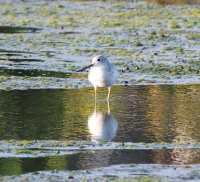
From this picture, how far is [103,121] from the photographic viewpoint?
14477 millimetres

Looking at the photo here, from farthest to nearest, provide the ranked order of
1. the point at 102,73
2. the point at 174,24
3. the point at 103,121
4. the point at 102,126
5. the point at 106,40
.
A: the point at 174,24
the point at 106,40
the point at 102,73
the point at 103,121
the point at 102,126

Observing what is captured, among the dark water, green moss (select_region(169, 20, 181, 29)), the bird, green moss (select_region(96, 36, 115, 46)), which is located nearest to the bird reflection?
the dark water

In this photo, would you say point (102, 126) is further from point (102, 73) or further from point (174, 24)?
point (174, 24)

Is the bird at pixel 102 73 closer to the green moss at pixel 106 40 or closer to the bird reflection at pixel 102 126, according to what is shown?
the bird reflection at pixel 102 126

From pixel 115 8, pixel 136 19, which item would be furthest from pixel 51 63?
pixel 115 8

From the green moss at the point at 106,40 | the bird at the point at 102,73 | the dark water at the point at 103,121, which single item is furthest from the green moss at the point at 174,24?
the bird at the point at 102,73

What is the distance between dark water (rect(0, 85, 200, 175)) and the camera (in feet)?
38.6

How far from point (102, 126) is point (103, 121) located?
0.42 m

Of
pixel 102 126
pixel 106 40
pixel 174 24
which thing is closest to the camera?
pixel 102 126

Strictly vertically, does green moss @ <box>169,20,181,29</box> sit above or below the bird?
below

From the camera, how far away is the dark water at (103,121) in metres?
11.8

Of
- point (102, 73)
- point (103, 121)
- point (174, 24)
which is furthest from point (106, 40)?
point (103, 121)

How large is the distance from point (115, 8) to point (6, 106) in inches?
785

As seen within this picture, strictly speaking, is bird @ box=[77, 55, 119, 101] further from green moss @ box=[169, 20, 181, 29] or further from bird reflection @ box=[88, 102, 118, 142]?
green moss @ box=[169, 20, 181, 29]
